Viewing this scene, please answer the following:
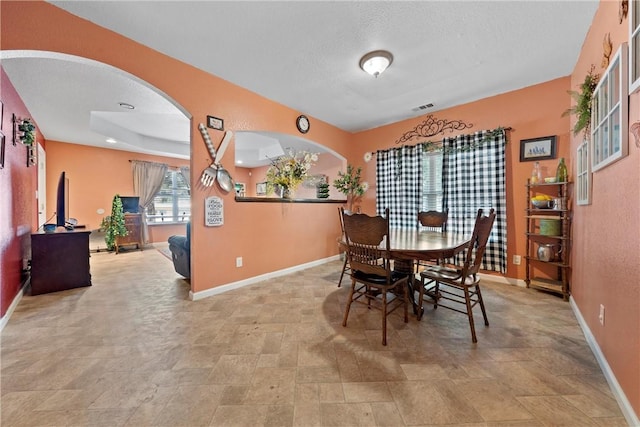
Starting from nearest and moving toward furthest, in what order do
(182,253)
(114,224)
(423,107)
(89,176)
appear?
(182,253), (423,107), (114,224), (89,176)

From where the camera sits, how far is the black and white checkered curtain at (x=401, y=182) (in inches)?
155

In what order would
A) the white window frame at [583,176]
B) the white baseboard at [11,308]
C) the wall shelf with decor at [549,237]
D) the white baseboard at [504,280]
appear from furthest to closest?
the white baseboard at [504,280] → the wall shelf with decor at [549,237] → the white baseboard at [11,308] → the white window frame at [583,176]

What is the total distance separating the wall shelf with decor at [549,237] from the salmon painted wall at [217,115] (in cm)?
287

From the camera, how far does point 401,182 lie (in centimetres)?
405

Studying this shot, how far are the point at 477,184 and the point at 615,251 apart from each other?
204 cm

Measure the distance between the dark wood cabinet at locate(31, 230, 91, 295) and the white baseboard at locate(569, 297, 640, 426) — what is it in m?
5.05

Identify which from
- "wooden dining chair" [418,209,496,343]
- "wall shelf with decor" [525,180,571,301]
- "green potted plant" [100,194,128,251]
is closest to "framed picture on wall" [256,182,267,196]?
"green potted plant" [100,194,128,251]

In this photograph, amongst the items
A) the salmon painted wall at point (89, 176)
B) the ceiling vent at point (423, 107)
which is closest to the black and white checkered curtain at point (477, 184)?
the ceiling vent at point (423, 107)

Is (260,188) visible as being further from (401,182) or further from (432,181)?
(432,181)

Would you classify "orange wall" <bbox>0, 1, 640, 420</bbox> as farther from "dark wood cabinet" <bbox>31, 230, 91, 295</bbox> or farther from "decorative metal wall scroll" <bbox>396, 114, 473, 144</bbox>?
"dark wood cabinet" <bbox>31, 230, 91, 295</bbox>

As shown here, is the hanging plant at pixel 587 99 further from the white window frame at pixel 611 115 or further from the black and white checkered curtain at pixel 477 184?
the black and white checkered curtain at pixel 477 184

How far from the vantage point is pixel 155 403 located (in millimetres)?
1262

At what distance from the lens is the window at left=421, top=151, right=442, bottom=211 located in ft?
12.3

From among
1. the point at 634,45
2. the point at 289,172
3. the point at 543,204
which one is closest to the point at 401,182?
the point at 543,204
